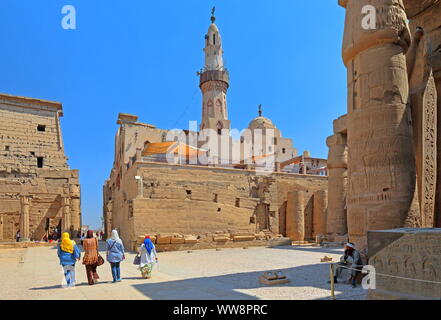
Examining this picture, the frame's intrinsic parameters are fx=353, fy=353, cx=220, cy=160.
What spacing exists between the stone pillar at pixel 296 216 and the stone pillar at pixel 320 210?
104 centimetres

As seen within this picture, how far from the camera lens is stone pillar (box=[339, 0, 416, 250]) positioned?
20.7 ft

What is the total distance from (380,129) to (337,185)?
1106cm

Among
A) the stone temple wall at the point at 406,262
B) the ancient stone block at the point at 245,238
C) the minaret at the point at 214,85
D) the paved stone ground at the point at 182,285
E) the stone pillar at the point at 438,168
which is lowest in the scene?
the ancient stone block at the point at 245,238

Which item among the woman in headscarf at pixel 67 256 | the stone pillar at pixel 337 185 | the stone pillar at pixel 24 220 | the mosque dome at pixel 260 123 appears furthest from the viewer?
the mosque dome at pixel 260 123

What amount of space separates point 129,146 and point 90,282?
67.7 ft

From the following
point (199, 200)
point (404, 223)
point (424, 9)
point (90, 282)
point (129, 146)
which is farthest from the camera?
point (129, 146)

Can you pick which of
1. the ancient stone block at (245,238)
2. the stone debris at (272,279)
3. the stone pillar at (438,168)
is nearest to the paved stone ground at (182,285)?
the stone debris at (272,279)

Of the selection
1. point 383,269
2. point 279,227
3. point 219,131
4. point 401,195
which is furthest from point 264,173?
point 383,269

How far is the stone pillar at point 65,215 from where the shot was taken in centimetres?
2144

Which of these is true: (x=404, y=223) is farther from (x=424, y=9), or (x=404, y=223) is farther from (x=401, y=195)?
(x=424, y=9)

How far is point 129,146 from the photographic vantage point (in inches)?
1056

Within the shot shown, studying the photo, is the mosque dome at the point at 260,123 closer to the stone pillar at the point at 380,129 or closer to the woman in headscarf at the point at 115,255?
the stone pillar at the point at 380,129


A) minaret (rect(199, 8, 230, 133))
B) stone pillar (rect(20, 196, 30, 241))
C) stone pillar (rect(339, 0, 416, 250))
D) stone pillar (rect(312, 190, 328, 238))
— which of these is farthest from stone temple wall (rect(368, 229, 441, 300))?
minaret (rect(199, 8, 230, 133))

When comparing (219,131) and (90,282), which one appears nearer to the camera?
(90,282)
